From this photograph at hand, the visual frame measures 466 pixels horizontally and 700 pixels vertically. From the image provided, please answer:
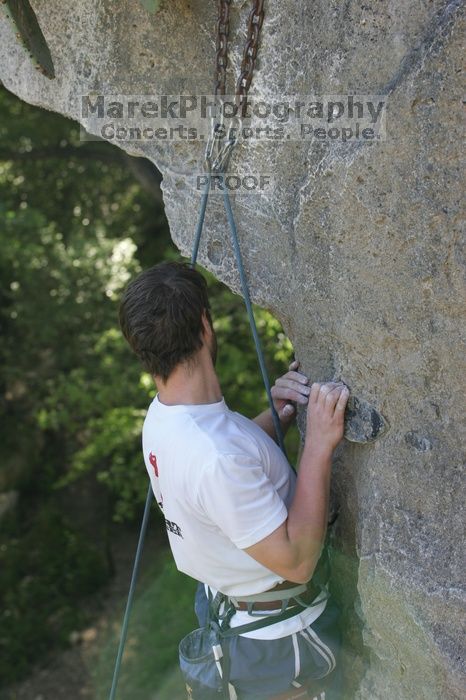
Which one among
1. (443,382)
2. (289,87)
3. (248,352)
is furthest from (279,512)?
(248,352)

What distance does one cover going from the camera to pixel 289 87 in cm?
228

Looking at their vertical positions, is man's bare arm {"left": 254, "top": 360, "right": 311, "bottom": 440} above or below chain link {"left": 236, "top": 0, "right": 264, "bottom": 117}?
below

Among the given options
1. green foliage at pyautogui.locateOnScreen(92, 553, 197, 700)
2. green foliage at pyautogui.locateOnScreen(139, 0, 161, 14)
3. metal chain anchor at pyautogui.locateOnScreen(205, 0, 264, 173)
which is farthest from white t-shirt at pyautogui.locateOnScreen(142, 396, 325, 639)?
green foliage at pyautogui.locateOnScreen(92, 553, 197, 700)

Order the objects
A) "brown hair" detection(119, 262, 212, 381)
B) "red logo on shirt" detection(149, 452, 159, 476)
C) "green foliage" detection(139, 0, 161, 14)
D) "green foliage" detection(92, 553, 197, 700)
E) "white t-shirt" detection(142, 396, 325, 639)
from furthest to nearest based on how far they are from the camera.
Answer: "green foliage" detection(92, 553, 197, 700) < "green foliage" detection(139, 0, 161, 14) < "red logo on shirt" detection(149, 452, 159, 476) < "brown hair" detection(119, 262, 212, 381) < "white t-shirt" detection(142, 396, 325, 639)

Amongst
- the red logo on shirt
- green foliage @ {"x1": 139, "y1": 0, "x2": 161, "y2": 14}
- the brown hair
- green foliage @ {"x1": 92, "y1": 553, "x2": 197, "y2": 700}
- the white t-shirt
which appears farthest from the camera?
green foliage @ {"x1": 92, "y1": 553, "x2": 197, "y2": 700}

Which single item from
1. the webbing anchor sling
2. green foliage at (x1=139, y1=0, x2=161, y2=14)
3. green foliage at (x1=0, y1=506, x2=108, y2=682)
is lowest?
green foliage at (x1=0, y1=506, x2=108, y2=682)

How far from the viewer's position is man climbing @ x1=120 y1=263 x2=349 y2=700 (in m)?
1.95

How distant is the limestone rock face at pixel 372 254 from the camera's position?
1942mm

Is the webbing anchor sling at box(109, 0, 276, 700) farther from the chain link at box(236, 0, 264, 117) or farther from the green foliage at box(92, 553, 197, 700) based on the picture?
the green foliage at box(92, 553, 197, 700)

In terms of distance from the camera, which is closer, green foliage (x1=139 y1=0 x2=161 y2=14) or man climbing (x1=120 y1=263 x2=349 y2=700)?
man climbing (x1=120 y1=263 x2=349 y2=700)

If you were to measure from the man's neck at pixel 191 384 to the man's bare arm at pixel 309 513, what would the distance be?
0.95 feet

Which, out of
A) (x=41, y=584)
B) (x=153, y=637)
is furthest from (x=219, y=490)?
(x=41, y=584)

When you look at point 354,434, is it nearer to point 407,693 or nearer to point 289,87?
point 407,693

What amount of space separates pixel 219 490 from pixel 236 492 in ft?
0.13
